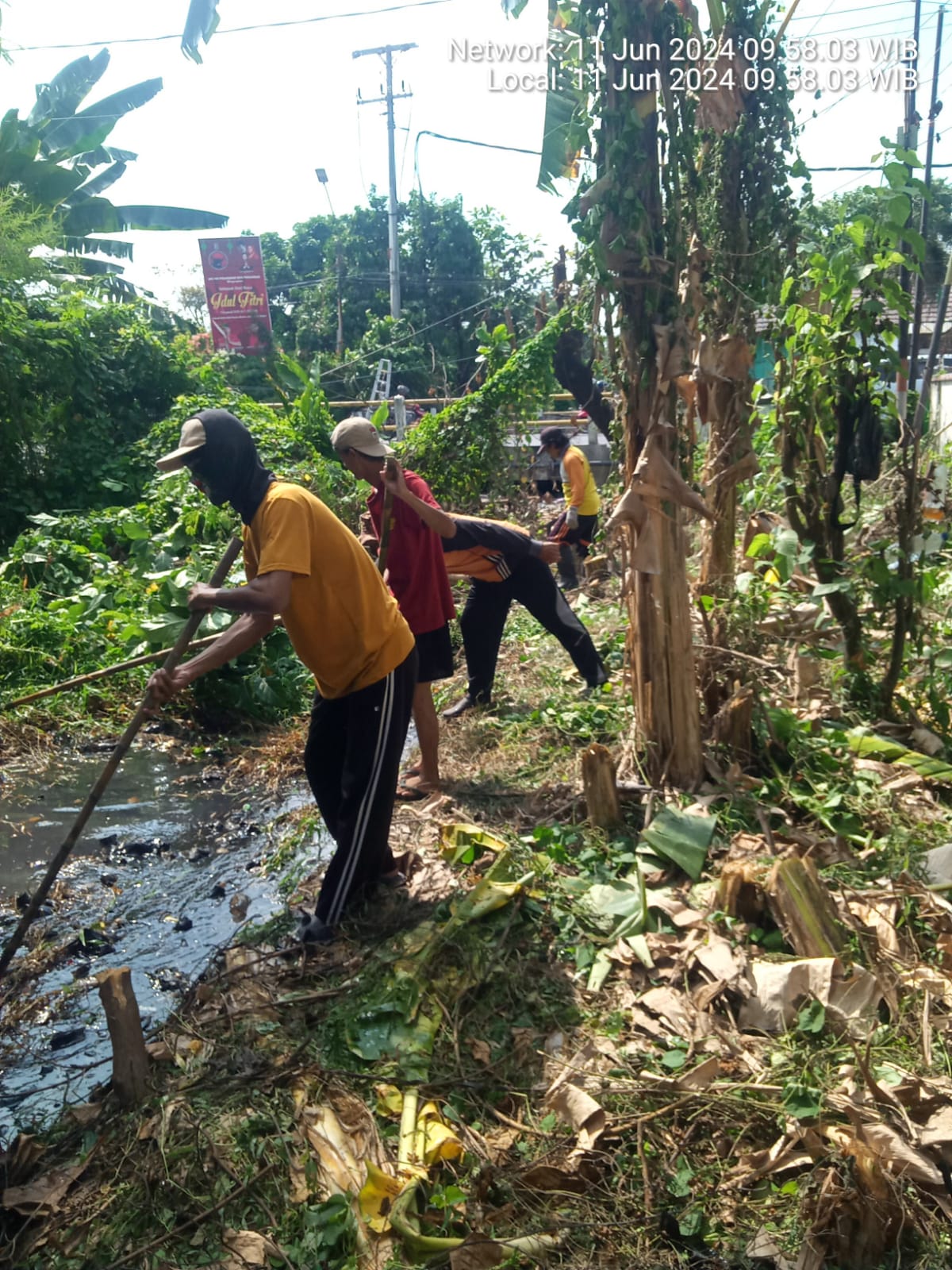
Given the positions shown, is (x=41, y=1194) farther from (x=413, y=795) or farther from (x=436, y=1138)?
(x=413, y=795)

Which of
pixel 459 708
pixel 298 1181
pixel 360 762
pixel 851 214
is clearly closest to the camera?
pixel 298 1181

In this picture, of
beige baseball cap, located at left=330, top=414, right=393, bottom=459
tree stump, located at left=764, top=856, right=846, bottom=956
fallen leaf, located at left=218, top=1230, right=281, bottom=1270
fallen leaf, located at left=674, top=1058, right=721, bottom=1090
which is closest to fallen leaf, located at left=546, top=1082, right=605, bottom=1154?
fallen leaf, located at left=674, top=1058, right=721, bottom=1090

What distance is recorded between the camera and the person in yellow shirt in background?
962cm

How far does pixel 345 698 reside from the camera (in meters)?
3.68

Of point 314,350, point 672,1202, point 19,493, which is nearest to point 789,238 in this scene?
point 672,1202

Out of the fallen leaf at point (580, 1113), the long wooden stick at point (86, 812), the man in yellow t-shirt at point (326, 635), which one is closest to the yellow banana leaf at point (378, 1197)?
the fallen leaf at point (580, 1113)

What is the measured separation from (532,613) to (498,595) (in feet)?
0.80

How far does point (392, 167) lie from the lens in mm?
26000

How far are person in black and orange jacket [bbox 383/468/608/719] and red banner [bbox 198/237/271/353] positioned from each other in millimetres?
21595

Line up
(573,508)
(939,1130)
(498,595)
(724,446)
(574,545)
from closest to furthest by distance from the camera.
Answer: (939,1130) < (724,446) < (498,595) < (573,508) < (574,545)

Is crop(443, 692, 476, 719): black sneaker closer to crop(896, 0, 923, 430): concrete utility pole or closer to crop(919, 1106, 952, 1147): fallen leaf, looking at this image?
crop(896, 0, 923, 430): concrete utility pole

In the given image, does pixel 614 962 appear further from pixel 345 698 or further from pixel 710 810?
pixel 345 698

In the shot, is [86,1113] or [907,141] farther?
[907,141]

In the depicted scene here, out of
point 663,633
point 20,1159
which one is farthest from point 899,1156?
point 663,633
